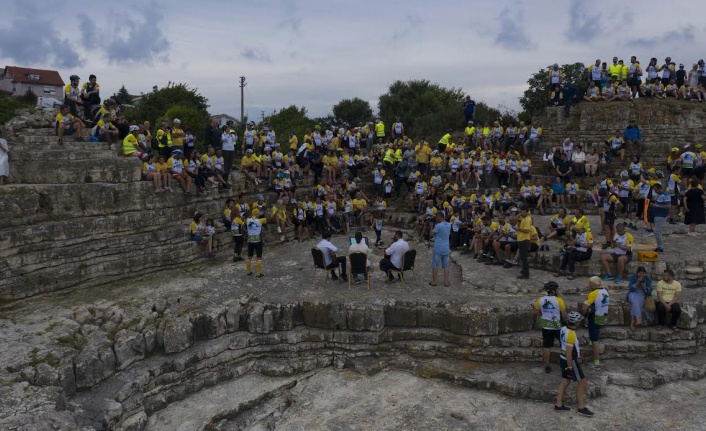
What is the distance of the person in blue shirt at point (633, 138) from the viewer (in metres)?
17.6

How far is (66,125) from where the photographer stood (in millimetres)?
12148

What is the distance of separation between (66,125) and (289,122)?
26837 millimetres

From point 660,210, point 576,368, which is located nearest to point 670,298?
point 576,368

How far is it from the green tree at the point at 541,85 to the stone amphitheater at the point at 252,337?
18656 millimetres

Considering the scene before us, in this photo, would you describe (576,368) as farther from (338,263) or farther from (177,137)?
(177,137)

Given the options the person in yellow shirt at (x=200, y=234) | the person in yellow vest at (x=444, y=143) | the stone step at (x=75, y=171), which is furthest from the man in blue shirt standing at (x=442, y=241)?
the person in yellow vest at (x=444, y=143)

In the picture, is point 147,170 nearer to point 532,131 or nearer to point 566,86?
point 532,131

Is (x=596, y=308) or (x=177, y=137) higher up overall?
(x=177, y=137)

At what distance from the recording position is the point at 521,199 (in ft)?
52.3

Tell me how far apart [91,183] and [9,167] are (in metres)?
1.66

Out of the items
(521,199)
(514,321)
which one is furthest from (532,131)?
(514,321)

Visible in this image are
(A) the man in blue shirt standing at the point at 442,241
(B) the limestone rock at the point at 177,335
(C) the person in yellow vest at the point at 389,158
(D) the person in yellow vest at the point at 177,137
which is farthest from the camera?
(C) the person in yellow vest at the point at 389,158

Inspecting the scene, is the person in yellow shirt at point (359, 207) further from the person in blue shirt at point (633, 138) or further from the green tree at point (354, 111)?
the green tree at point (354, 111)

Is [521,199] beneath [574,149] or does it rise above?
beneath
